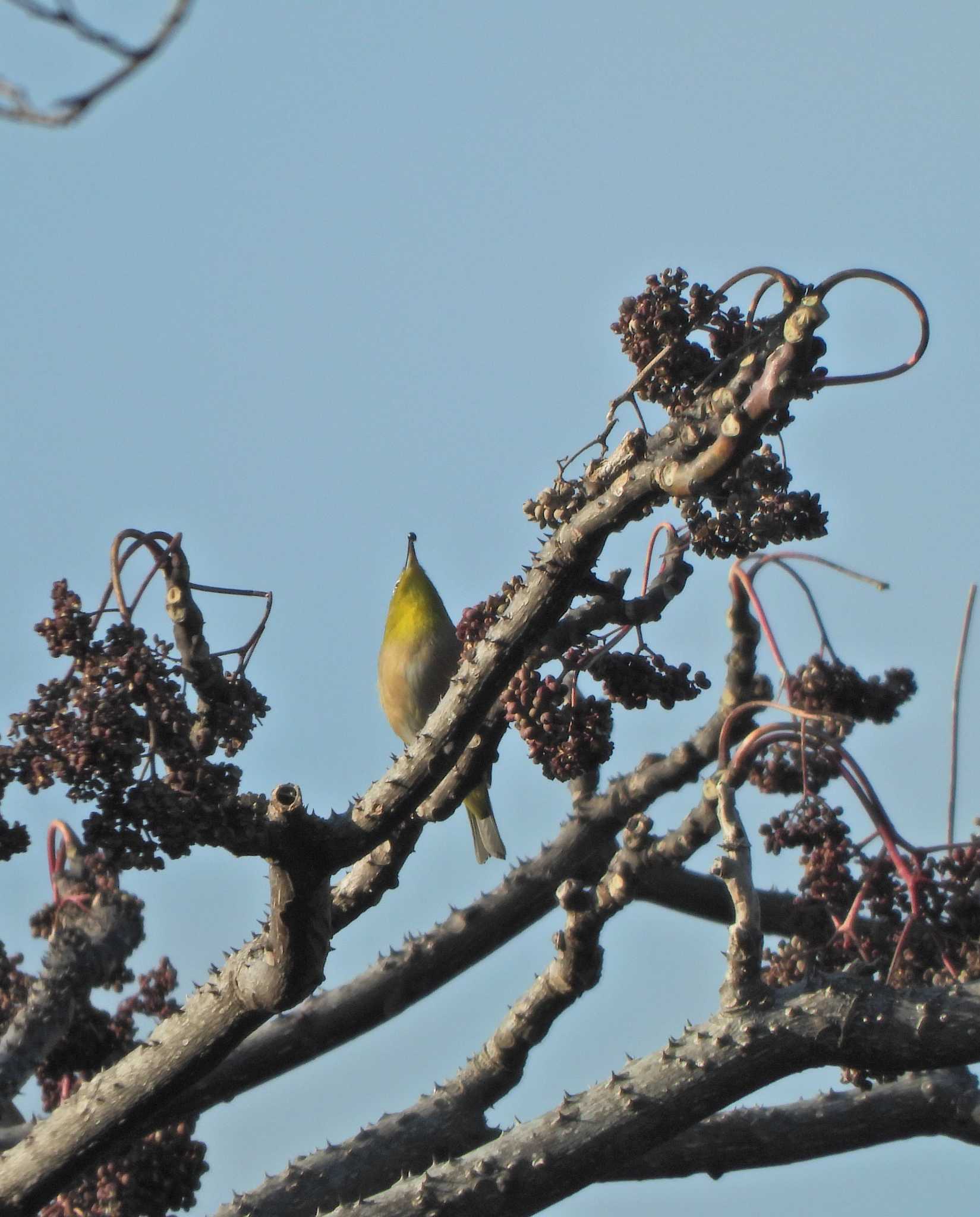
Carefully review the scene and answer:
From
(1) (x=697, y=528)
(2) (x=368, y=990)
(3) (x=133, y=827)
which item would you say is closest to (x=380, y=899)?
(3) (x=133, y=827)

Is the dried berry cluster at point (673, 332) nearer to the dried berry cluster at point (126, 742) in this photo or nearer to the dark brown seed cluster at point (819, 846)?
the dried berry cluster at point (126, 742)

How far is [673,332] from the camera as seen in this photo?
3.36 meters

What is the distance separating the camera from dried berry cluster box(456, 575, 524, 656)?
372 centimetres

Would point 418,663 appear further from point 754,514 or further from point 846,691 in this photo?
point 754,514

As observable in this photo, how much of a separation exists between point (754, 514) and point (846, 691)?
7.95 feet

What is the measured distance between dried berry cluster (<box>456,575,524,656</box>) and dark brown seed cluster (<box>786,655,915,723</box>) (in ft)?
6.43

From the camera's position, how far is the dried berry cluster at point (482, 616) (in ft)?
12.2

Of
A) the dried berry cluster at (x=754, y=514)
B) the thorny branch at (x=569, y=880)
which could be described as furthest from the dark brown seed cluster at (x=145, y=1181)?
the dried berry cluster at (x=754, y=514)

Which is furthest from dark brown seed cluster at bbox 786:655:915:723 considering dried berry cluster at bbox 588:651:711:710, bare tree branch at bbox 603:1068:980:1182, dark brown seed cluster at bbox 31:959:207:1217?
dark brown seed cluster at bbox 31:959:207:1217

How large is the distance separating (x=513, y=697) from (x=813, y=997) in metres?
1.38

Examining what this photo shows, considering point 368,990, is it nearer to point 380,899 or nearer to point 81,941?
point 81,941

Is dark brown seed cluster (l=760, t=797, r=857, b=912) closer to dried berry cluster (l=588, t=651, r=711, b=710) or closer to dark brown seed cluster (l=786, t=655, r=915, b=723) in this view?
dark brown seed cluster (l=786, t=655, r=915, b=723)

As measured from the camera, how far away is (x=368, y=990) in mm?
6008

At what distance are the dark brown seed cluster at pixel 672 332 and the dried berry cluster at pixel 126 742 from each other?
124 centimetres
